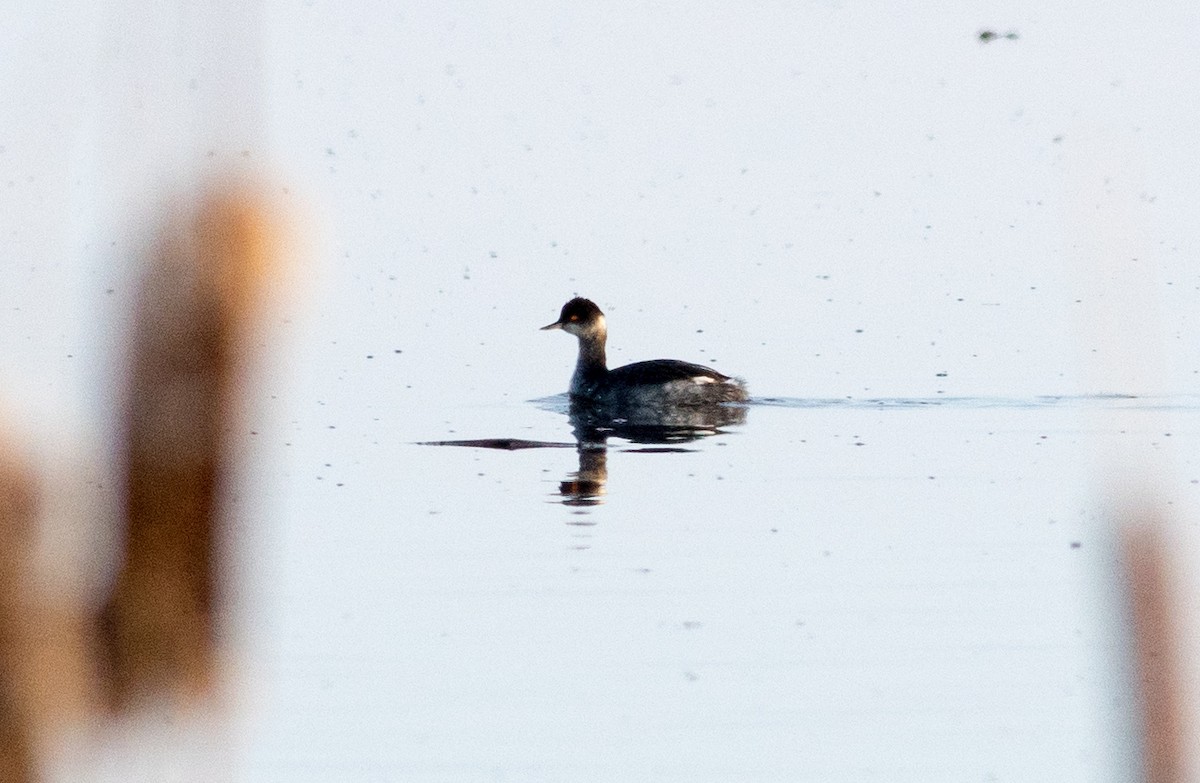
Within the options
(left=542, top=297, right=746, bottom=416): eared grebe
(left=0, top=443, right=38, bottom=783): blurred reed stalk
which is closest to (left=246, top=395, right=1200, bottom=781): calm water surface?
(left=0, top=443, right=38, bottom=783): blurred reed stalk

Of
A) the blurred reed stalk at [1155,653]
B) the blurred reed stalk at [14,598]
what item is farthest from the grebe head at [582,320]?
the blurred reed stalk at [1155,653]

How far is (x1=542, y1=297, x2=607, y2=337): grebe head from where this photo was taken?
690 inches

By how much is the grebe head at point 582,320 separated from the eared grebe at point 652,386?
334mm

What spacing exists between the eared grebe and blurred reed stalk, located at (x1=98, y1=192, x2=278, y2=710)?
504 inches

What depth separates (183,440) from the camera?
2113 millimetres

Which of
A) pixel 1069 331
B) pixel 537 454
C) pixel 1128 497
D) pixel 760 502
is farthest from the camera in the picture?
A: pixel 1069 331

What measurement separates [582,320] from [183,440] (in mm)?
15483

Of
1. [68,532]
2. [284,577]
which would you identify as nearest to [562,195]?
[284,577]

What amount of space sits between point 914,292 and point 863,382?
213 inches

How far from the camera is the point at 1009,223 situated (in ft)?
84.3

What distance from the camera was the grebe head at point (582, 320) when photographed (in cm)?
1753

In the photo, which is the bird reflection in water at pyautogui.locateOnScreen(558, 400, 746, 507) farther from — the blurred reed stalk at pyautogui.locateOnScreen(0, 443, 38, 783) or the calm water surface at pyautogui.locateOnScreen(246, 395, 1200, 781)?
the blurred reed stalk at pyautogui.locateOnScreen(0, 443, 38, 783)

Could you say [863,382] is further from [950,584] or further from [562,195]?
[562,195]

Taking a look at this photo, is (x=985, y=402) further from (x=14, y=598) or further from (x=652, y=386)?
(x=14, y=598)
